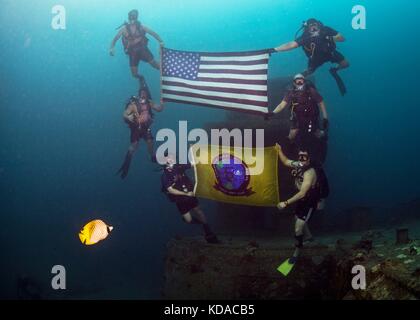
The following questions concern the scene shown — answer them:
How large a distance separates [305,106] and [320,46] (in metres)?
1.59

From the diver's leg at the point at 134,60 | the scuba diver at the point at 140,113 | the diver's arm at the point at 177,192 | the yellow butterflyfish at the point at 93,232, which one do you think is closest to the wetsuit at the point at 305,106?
the diver's arm at the point at 177,192

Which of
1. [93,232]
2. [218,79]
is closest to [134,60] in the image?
[218,79]

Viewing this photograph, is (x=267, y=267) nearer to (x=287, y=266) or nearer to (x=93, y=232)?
(x=287, y=266)

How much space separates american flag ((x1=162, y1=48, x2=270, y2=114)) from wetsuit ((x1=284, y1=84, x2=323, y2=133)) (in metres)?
0.86

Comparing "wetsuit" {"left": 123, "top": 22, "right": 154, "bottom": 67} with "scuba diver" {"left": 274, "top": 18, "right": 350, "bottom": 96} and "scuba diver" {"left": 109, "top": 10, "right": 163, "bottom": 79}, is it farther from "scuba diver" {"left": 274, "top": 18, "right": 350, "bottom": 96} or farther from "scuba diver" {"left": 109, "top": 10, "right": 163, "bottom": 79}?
"scuba diver" {"left": 274, "top": 18, "right": 350, "bottom": 96}

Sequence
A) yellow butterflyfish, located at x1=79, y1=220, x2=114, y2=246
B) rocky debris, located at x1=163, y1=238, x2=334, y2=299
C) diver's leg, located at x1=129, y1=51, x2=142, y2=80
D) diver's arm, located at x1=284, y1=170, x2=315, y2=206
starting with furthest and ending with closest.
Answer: diver's leg, located at x1=129, y1=51, x2=142, y2=80, rocky debris, located at x1=163, y1=238, x2=334, y2=299, diver's arm, located at x1=284, y1=170, x2=315, y2=206, yellow butterflyfish, located at x1=79, y1=220, x2=114, y2=246

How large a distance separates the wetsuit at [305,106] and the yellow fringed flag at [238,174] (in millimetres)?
1200

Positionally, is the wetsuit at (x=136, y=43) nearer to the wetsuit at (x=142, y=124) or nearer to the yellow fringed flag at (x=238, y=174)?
the wetsuit at (x=142, y=124)

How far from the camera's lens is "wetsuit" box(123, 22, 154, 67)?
9.38 m

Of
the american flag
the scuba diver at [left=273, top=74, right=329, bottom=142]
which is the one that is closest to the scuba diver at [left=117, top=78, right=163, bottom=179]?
the american flag

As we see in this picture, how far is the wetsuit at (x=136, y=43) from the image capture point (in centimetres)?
938

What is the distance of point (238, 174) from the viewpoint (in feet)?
25.3
